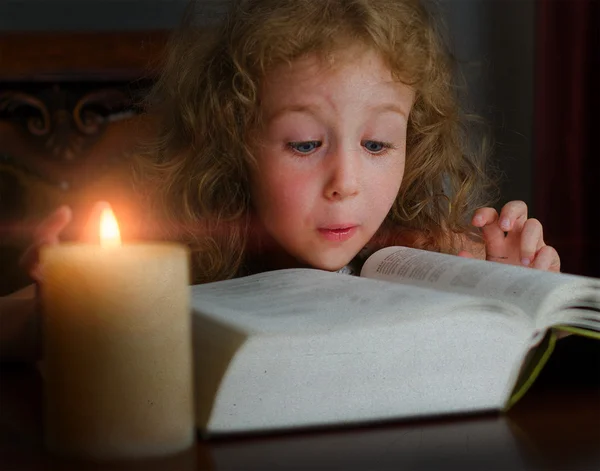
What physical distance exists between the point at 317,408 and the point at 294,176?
0.56 meters

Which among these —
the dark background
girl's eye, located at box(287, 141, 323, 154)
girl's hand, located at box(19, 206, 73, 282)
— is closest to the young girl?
girl's eye, located at box(287, 141, 323, 154)

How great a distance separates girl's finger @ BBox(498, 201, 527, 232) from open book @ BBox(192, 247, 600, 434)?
21.0 inches

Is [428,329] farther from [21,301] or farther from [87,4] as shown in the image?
[87,4]

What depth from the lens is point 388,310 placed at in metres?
0.46

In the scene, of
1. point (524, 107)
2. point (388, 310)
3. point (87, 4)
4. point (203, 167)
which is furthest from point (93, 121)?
point (388, 310)

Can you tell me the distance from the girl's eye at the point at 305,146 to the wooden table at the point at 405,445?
1.67ft

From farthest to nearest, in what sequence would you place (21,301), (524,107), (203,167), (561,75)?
(524,107), (561,75), (203,167), (21,301)

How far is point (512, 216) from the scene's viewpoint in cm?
108

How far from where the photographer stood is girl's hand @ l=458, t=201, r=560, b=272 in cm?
104

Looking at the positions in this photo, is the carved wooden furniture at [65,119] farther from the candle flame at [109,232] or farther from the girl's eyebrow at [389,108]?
the candle flame at [109,232]

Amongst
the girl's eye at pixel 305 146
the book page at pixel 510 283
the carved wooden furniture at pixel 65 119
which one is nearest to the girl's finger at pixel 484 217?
the girl's eye at pixel 305 146

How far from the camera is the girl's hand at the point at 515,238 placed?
104 centimetres

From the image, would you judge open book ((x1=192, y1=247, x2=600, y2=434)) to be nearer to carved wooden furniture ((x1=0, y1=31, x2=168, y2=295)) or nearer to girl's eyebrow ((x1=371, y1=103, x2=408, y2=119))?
girl's eyebrow ((x1=371, y1=103, x2=408, y2=119))

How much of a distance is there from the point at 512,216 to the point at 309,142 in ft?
1.02
